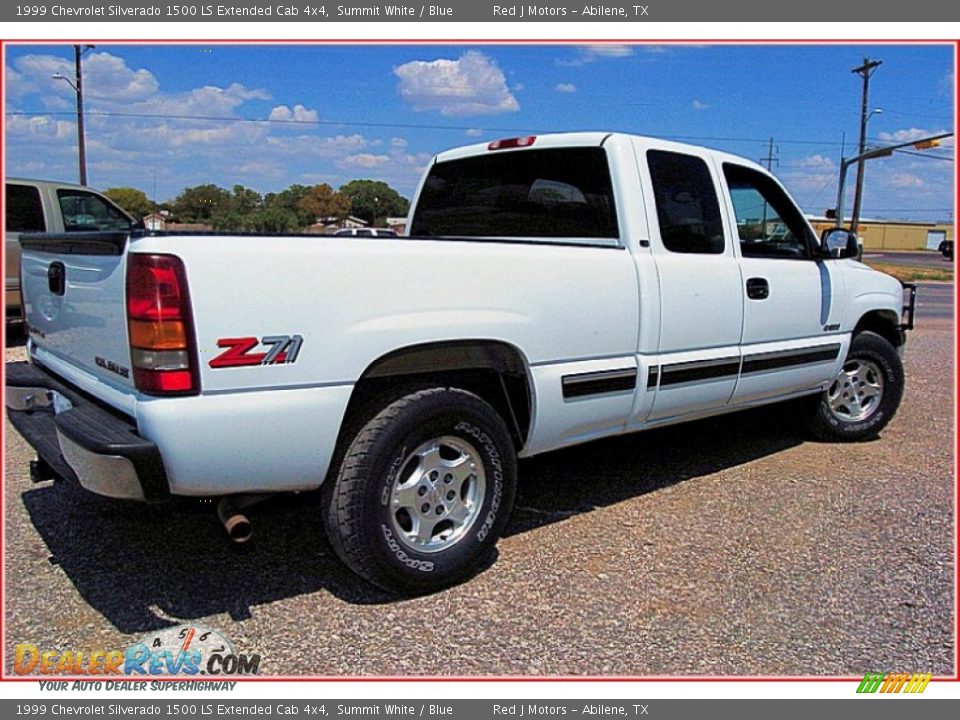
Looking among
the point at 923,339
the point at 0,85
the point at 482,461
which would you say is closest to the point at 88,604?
the point at 482,461

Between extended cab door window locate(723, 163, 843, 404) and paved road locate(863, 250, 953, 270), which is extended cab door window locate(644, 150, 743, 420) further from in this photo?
paved road locate(863, 250, 953, 270)

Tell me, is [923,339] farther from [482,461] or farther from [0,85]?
[0,85]

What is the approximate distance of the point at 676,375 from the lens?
423 cm

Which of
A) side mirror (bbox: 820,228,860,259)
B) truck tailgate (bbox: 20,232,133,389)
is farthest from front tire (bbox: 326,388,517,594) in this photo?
side mirror (bbox: 820,228,860,259)

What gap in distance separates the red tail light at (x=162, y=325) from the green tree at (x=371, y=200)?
5.07 meters

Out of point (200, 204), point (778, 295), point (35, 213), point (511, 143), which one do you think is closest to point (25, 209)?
point (35, 213)

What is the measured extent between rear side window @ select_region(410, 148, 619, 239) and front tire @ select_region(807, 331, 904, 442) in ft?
8.37

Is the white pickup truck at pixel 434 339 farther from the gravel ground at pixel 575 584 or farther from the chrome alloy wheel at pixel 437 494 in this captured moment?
the gravel ground at pixel 575 584

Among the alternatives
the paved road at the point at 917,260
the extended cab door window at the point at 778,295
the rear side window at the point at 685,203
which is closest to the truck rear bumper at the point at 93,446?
the rear side window at the point at 685,203

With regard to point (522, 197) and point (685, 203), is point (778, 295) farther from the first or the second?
point (522, 197)

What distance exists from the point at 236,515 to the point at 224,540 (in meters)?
1.01

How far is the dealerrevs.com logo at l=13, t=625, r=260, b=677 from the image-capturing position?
287 centimetres

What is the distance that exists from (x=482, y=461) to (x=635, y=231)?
145 cm

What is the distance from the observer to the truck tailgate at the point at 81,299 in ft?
9.39
